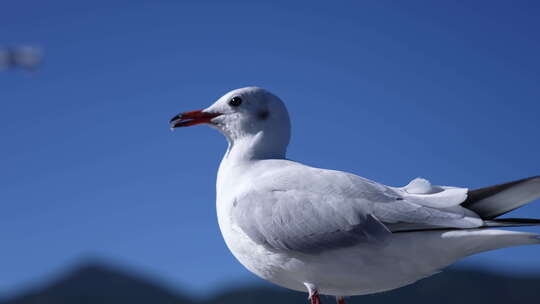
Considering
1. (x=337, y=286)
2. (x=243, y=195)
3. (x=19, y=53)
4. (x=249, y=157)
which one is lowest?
(x=337, y=286)

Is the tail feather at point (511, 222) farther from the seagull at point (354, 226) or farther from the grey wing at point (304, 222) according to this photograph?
the grey wing at point (304, 222)

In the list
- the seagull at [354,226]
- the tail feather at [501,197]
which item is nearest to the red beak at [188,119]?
the seagull at [354,226]

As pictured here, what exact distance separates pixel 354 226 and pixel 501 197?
3.35 feet

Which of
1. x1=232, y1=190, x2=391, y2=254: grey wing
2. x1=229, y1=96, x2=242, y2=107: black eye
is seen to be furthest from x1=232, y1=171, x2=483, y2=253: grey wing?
x1=229, y1=96, x2=242, y2=107: black eye

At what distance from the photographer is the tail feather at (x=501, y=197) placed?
3.65 metres

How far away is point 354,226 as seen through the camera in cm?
387

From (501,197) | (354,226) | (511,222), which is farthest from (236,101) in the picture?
(511,222)

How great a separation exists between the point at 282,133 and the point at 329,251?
55.9 inches

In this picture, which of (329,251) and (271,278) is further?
(271,278)

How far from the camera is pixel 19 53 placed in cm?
2417

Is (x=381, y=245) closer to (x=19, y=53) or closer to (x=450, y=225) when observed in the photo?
(x=450, y=225)

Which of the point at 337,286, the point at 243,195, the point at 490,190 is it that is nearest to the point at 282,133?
the point at 243,195

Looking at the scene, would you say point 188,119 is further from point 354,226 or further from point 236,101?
point 354,226

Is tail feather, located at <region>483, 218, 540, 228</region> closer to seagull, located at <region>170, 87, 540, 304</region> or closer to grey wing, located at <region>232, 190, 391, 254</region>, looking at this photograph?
seagull, located at <region>170, 87, 540, 304</region>
